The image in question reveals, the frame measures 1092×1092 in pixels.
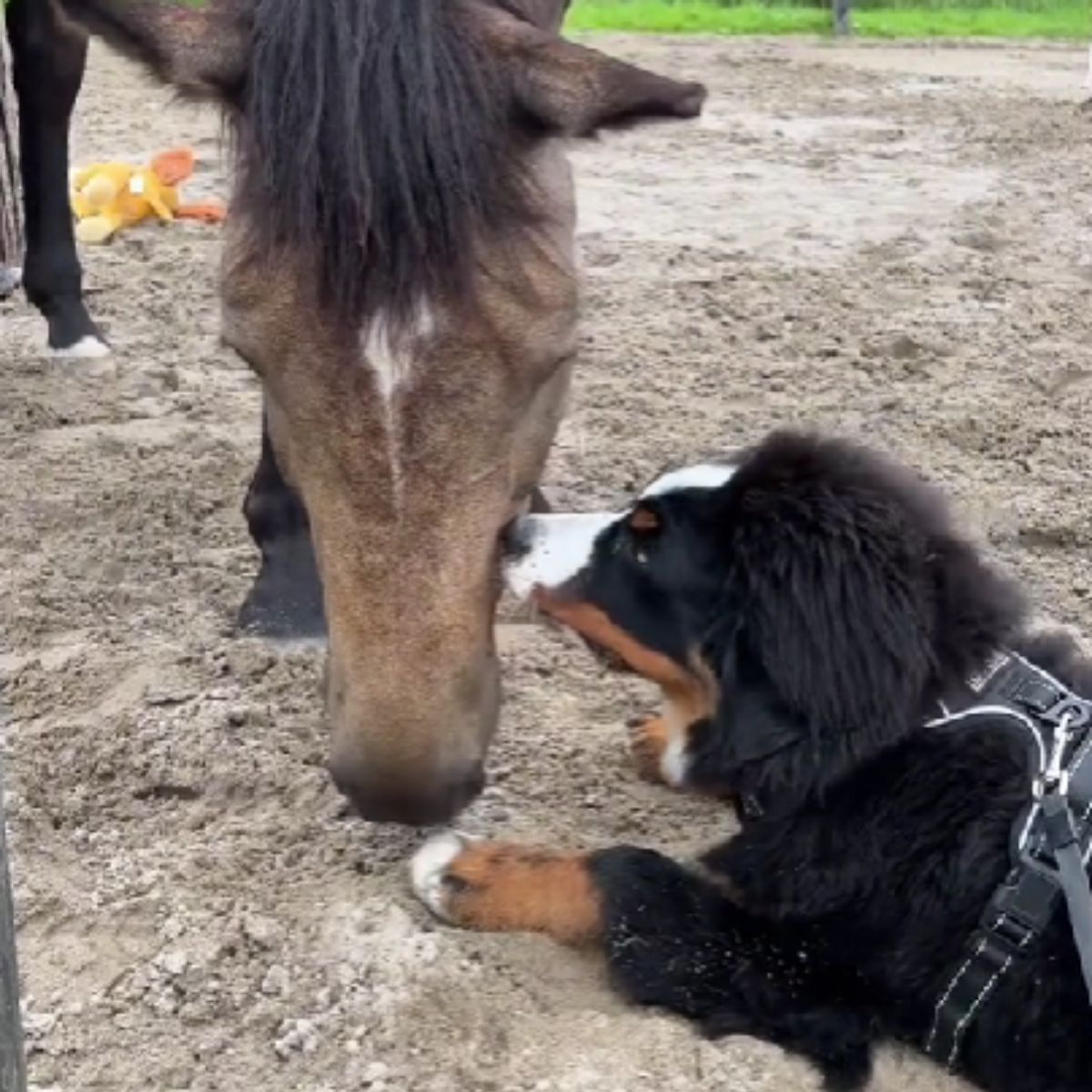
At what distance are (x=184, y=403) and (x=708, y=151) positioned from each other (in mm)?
4505

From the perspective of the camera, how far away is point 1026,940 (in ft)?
8.45

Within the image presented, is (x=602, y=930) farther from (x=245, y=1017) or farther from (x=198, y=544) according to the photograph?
(x=198, y=544)

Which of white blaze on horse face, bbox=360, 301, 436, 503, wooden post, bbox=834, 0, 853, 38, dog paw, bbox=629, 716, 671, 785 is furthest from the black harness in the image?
wooden post, bbox=834, 0, 853, 38

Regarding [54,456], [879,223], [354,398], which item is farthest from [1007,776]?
[879,223]

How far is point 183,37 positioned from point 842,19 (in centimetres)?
1412

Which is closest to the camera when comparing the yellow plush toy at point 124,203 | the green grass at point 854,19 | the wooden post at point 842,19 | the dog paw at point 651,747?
the dog paw at point 651,747

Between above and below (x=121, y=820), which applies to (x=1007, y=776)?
above

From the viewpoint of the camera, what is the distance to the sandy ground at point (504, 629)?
2750 mm

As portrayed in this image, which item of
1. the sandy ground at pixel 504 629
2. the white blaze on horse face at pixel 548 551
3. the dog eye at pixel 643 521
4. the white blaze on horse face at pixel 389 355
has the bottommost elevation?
the sandy ground at pixel 504 629

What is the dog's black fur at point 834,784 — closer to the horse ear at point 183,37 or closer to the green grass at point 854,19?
the horse ear at point 183,37

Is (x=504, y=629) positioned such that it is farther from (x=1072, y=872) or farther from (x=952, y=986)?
(x=1072, y=872)

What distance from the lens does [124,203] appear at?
7.32 meters

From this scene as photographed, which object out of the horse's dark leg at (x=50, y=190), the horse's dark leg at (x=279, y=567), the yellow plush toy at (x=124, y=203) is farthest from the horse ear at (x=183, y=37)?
the yellow plush toy at (x=124, y=203)

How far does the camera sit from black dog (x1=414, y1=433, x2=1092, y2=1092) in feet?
8.71
